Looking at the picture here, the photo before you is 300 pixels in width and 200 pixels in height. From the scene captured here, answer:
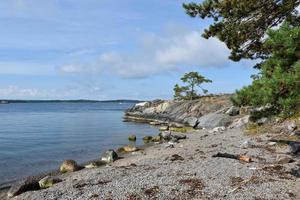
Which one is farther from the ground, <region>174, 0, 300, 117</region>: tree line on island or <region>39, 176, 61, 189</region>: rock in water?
<region>174, 0, 300, 117</region>: tree line on island

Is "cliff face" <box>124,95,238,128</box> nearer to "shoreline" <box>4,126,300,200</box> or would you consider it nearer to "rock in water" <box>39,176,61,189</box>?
"shoreline" <box>4,126,300,200</box>

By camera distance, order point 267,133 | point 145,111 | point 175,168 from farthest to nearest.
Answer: point 145,111
point 267,133
point 175,168

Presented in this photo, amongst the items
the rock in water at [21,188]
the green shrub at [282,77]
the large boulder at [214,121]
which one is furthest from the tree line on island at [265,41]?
the large boulder at [214,121]

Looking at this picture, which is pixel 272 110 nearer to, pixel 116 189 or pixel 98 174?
pixel 116 189

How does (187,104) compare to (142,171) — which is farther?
(187,104)

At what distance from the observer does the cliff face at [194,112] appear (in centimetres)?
5650

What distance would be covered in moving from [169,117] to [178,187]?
5988 centimetres

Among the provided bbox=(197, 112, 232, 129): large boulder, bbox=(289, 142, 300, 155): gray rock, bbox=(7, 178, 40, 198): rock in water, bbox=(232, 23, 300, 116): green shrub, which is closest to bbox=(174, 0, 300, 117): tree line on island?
bbox=(232, 23, 300, 116): green shrub

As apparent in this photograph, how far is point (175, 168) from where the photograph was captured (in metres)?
18.5

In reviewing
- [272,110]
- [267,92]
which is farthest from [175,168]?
[267,92]

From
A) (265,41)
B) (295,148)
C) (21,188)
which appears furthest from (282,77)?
(21,188)

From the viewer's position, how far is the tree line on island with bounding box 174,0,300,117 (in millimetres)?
12031

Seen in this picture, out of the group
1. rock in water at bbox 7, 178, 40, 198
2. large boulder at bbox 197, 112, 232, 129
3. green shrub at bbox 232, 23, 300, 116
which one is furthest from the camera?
large boulder at bbox 197, 112, 232, 129

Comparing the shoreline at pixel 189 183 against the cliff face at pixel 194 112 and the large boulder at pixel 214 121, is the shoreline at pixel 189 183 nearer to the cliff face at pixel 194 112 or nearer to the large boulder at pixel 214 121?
the large boulder at pixel 214 121
